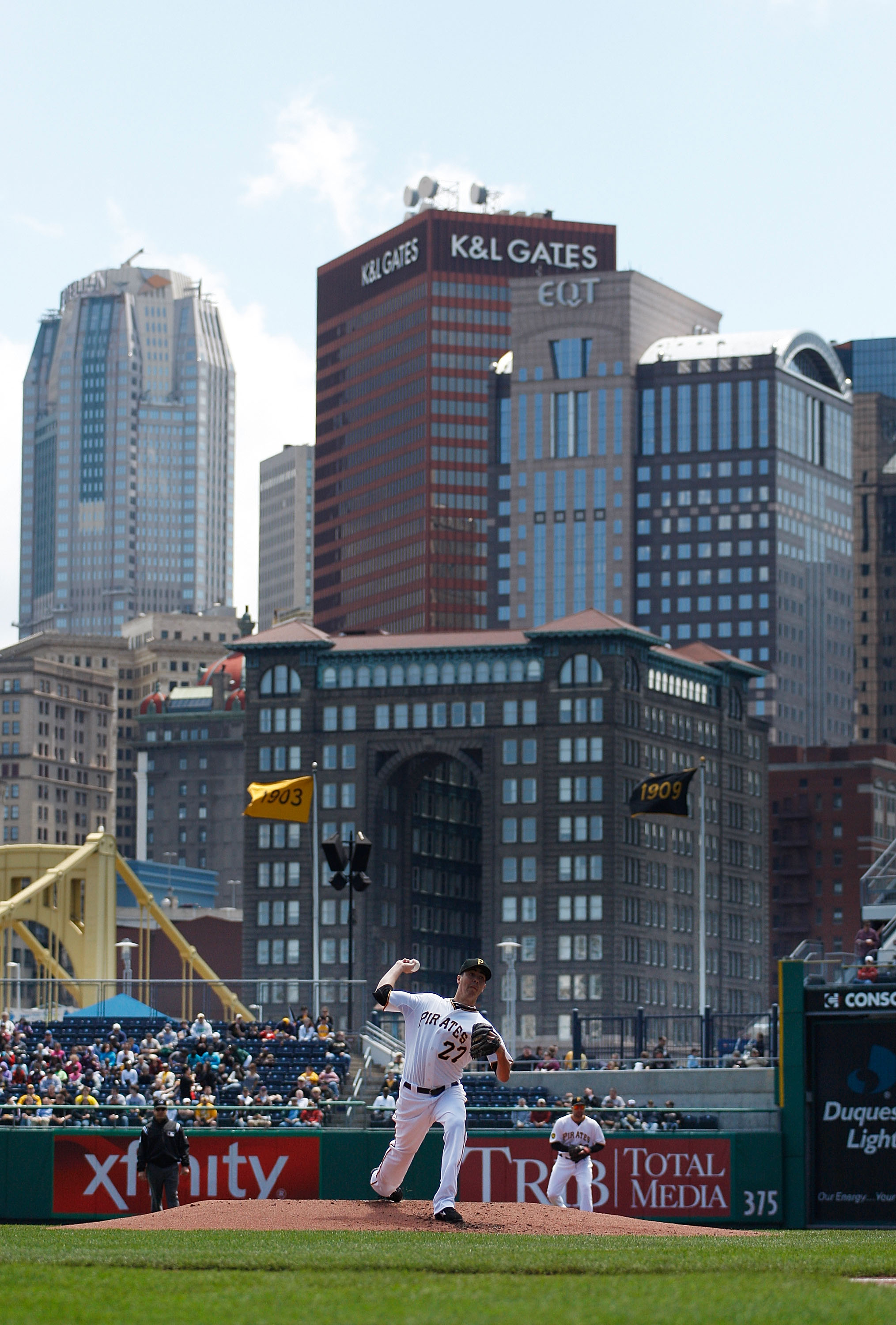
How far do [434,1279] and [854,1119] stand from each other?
19.6 metres

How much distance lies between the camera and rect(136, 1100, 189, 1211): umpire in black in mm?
26672

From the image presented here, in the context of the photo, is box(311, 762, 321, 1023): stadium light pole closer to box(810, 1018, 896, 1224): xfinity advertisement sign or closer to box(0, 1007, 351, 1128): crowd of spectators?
box(0, 1007, 351, 1128): crowd of spectators

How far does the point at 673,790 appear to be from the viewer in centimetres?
7038

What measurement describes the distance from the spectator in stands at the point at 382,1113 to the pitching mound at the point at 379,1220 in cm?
1381

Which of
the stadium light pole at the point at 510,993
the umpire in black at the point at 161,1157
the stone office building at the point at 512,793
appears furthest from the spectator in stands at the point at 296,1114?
the stone office building at the point at 512,793

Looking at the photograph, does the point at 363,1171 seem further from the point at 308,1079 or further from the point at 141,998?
the point at 141,998

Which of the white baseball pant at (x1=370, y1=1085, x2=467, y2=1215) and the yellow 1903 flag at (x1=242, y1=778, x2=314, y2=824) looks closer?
the white baseball pant at (x1=370, y1=1085, x2=467, y2=1215)

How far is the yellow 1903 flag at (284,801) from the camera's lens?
6931 cm

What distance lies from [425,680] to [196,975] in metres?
24.0

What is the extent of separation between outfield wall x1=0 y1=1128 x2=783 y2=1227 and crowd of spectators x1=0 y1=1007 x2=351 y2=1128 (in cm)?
55

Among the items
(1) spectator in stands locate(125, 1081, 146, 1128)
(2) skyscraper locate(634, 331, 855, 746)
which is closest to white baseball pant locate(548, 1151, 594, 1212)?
(1) spectator in stands locate(125, 1081, 146, 1128)

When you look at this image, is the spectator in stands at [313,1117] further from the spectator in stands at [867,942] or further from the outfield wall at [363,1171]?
the spectator in stands at [867,942]

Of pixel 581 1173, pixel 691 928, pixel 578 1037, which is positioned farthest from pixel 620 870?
pixel 581 1173

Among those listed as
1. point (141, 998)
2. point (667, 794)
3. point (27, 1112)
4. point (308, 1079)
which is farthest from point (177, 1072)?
point (667, 794)
